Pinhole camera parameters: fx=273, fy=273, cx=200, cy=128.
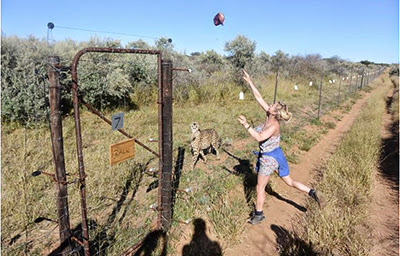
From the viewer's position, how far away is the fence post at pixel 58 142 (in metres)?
2.17

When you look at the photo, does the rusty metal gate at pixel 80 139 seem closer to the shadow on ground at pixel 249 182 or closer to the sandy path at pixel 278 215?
the sandy path at pixel 278 215

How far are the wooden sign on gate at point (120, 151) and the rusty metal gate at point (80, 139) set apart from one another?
0.35 feet

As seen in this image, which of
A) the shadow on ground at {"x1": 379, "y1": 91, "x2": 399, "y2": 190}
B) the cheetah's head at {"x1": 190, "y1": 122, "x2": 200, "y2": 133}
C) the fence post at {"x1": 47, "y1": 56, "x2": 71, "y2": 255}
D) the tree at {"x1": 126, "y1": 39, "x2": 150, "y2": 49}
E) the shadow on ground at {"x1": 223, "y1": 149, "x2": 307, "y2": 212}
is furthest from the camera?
the tree at {"x1": 126, "y1": 39, "x2": 150, "y2": 49}

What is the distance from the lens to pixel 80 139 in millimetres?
2330

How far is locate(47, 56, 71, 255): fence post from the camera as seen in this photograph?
217cm

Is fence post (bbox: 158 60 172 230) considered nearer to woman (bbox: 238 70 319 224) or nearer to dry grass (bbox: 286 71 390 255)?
woman (bbox: 238 70 319 224)

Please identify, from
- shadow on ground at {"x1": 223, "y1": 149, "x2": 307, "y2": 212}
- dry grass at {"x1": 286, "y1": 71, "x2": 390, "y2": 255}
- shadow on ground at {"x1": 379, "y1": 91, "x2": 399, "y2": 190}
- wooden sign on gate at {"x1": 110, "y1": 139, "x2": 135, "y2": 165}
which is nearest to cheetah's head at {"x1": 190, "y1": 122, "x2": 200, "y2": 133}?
shadow on ground at {"x1": 223, "y1": 149, "x2": 307, "y2": 212}

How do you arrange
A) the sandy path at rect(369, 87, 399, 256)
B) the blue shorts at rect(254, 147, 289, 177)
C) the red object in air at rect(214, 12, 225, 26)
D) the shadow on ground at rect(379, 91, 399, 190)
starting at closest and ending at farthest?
the sandy path at rect(369, 87, 399, 256) < the blue shorts at rect(254, 147, 289, 177) < the red object in air at rect(214, 12, 225, 26) < the shadow on ground at rect(379, 91, 399, 190)

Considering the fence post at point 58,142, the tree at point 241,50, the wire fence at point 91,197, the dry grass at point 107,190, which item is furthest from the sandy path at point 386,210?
the tree at point 241,50

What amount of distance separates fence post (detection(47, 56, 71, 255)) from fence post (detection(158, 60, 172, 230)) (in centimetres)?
114

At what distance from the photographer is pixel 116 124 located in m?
2.56

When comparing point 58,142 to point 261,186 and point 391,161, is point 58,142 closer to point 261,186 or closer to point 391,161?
point 261,186

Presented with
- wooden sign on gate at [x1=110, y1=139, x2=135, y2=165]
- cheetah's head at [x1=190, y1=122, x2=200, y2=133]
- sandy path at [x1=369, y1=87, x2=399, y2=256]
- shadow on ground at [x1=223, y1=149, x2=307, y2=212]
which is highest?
wooden sign on gate at [x1=110, y1=139, x2=135, y2=165]

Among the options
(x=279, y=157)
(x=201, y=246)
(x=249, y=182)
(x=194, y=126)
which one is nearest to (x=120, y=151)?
(x=201, y=246)
